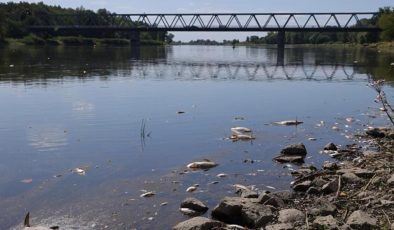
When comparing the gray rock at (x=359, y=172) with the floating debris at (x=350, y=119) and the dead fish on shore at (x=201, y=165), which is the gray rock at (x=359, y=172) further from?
the floating debris at (x=350, y=119)

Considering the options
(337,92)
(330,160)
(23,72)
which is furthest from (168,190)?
(23,72)

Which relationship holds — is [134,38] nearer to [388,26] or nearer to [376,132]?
[388,26]

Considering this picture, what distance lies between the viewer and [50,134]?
23344 millimetres

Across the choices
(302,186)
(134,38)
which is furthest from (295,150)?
(134,38)

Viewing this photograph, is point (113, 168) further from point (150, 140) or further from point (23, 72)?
point (23, 72)

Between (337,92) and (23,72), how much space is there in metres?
32.4

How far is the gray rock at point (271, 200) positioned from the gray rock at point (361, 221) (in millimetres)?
2357

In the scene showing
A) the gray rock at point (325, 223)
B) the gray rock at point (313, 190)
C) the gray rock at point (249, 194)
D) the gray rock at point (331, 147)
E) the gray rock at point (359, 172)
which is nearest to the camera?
the gray rock at point (325, 223)

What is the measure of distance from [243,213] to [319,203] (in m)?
2.11

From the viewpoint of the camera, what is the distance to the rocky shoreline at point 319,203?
38.2 ft

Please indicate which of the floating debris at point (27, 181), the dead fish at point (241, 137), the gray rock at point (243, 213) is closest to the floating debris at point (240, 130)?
the dead fish at point (241, 137)

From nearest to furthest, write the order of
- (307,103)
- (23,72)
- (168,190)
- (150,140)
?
(168,190) → (150,140) → (307,103) → (23,72)

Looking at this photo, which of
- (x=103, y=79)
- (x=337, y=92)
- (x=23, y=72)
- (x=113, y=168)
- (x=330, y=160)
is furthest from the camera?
(x=23, y=72)

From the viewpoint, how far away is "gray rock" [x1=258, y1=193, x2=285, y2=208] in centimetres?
1360
